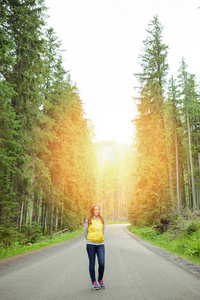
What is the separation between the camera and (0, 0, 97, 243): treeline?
32.3ft

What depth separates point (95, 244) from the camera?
493 cm

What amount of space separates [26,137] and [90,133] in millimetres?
18895

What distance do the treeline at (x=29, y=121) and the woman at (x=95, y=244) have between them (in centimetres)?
526

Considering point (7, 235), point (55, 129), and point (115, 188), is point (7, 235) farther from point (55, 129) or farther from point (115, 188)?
point (115, 188)

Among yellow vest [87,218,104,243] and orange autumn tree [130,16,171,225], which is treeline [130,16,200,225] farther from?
yellow vest [87,218,104,243]

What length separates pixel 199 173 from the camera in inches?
1201

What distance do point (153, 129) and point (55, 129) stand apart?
9.52 metres

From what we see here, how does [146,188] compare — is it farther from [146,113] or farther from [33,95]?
[33,95]

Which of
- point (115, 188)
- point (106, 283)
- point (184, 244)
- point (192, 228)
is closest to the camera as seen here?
point (106, 283)

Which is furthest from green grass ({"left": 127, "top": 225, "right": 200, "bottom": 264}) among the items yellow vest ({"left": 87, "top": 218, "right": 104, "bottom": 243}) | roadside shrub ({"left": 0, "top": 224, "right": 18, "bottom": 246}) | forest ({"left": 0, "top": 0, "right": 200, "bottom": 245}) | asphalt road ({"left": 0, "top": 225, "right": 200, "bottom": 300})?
roadside shrub ({"left": 0, "top": 224, "right": 18, "bottom": 246})

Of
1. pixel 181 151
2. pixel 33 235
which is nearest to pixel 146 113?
pixel 181 151

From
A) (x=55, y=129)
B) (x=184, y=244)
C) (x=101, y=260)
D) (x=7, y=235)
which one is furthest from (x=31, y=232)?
(x=101, y=260)

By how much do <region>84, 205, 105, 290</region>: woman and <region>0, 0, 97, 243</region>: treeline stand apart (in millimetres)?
5255

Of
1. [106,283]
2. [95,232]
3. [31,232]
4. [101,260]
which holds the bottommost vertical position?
[31,232]
